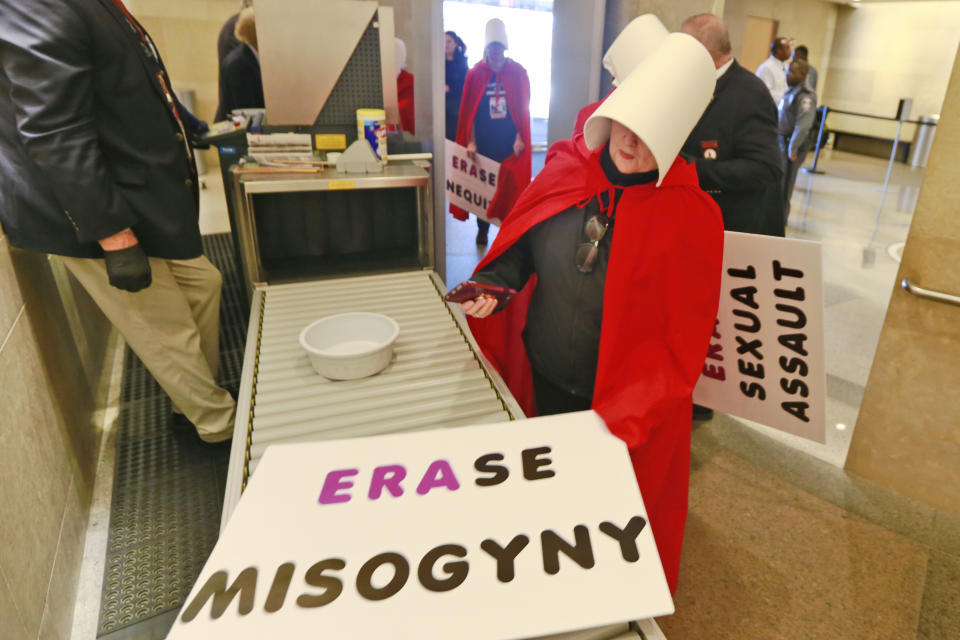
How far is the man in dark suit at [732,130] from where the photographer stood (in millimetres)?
1920

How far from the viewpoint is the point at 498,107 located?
3709 millimetres

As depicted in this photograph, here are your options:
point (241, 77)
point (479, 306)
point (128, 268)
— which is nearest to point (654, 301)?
point (479, 306)

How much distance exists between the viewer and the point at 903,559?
5.82 feet

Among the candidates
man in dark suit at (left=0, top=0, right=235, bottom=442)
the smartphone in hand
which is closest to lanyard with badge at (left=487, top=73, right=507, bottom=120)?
man in dark suit at (left=0, top=0, right=235, bottom=442)

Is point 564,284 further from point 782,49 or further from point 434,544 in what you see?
point 782,49

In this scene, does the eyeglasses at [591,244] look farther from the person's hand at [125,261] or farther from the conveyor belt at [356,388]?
the person's hand at [125,261]

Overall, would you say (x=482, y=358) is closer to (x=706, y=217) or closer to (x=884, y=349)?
(x=706, y=217)

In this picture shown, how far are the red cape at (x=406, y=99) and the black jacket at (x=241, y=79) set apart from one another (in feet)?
3.55

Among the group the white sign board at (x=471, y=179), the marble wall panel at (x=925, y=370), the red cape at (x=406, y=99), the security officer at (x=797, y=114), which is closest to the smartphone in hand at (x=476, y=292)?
the marble wall panel at (x=925, y=370)

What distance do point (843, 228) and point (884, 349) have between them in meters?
3.90

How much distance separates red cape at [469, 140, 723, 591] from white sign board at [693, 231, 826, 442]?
0.51 m

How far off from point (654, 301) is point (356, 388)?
0.68m

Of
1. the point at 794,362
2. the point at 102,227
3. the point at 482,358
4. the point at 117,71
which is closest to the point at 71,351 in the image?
the point at 102,227

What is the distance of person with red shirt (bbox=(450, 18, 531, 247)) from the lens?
3498 millimetres
